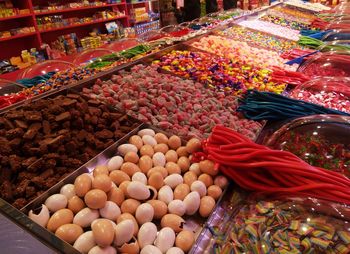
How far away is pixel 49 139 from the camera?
112 centimetres

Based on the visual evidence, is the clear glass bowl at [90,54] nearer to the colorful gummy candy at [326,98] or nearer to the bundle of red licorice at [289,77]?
the bundle of red licorice at [289,77]

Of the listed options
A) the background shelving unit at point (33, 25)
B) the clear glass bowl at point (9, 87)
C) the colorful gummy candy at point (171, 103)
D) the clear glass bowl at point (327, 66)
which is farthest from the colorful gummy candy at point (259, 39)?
the background shelving unit at point (33, 25)

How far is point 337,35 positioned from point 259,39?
2.71ft

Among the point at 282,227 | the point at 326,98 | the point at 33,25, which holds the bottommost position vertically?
the point at 326,98

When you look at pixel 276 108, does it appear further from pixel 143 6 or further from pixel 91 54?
pixel 143 6

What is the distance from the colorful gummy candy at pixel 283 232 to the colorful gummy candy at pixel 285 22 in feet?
12.7

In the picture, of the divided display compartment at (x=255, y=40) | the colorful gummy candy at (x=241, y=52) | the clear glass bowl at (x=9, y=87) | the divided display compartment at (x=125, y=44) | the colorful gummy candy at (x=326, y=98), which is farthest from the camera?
the divided display compartment at (x=255, y=40)

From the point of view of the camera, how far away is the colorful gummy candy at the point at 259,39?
3.22m

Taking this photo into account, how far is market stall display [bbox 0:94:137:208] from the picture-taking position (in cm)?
99

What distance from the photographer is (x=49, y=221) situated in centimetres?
86

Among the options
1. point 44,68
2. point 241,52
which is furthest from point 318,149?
point 44,68

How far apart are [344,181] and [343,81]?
4.06ft

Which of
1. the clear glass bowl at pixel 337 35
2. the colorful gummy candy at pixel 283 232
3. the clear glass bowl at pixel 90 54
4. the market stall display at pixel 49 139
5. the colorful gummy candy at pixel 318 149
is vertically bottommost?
the clear glass bowl at pixel 337 35

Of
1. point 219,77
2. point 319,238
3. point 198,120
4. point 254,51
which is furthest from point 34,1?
point 319,238
